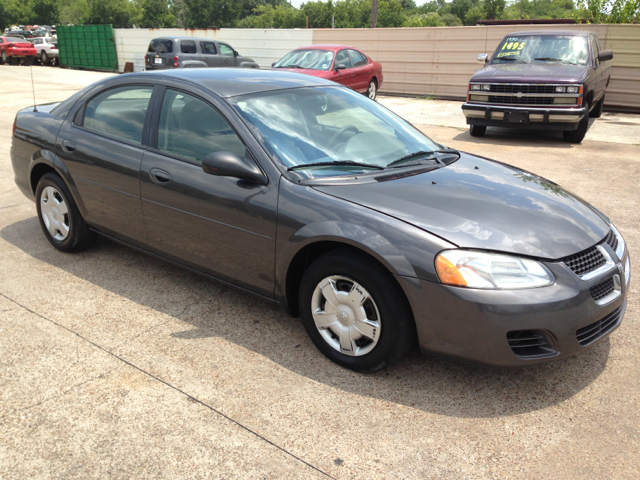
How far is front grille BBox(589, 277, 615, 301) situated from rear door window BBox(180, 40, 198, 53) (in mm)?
18907

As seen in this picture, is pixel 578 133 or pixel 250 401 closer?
pixel 250 401

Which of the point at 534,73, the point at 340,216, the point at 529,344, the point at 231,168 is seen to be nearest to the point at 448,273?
the point at 529,344

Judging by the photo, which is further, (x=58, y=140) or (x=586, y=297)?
(x=58, y=140)

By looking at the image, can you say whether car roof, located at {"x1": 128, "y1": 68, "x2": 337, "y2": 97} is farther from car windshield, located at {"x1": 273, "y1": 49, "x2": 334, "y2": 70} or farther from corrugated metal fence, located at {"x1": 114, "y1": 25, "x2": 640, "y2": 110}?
corrugated metal fence, located at {"x1": 114, "y1": 25, "x2": 640, "y2": 110}

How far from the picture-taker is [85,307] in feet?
12.8

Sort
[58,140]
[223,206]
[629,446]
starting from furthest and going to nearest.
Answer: [58,140]
[223,206]
[629,446]

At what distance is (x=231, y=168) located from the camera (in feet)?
10.5

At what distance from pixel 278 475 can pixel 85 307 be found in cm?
214

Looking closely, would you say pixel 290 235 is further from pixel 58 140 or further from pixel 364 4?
pixel 364 4

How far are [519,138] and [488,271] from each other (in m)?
8.74

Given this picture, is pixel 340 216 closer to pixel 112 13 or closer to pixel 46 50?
pixel 46 50

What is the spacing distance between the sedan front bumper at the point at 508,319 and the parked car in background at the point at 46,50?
117ft

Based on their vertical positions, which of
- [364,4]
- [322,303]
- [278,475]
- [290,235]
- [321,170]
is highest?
[364,4]

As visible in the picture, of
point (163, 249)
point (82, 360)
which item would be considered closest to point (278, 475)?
point (82, 360)
